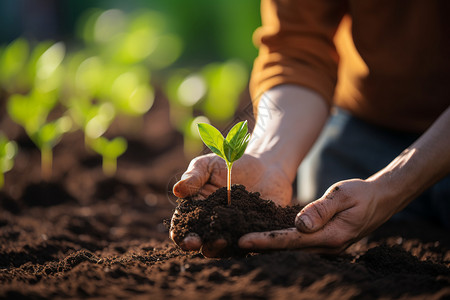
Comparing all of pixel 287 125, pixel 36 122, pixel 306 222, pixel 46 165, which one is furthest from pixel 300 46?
pixel 46 165

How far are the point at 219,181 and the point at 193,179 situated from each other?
156 millimetres

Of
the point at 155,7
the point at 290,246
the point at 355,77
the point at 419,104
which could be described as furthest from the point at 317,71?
the point at 155,7

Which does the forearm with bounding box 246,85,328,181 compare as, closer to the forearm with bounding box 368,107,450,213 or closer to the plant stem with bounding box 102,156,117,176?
the forearm with bounding box 368,107,450,213

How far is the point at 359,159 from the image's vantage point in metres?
2.61

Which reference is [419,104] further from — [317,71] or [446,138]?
[446,138]

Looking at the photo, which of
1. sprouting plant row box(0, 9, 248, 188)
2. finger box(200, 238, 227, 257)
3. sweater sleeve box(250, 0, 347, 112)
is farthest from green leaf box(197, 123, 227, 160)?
sprouting plant row box(0, 9, 248, 188)

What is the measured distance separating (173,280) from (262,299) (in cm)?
25

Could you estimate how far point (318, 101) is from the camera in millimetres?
2010

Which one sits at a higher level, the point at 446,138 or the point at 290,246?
the point at 446,138

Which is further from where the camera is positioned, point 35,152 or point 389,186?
point 35,152

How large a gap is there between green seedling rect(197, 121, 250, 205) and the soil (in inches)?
11.3

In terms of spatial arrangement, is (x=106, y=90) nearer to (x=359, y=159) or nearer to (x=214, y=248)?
(x=359, y=159)

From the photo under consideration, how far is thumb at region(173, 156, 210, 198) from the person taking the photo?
1.44m

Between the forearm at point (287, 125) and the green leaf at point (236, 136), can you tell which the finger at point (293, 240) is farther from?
the forearm at point (287, 125)
